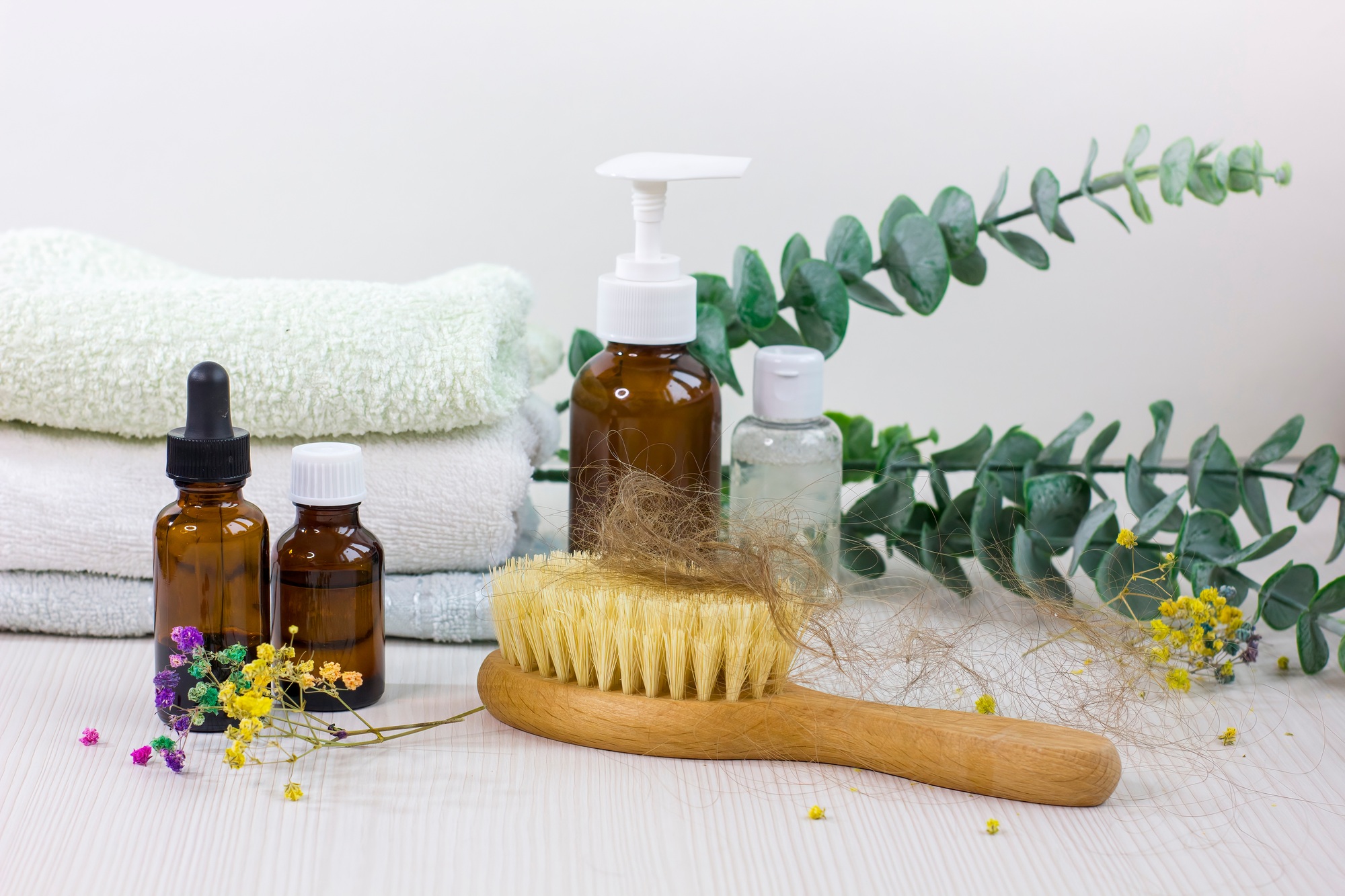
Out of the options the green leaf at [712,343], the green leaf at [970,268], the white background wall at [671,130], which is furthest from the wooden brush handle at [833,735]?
the white background wall at [671,130]

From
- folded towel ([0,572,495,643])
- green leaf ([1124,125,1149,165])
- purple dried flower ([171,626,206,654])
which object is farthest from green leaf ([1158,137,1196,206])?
purple dried flower ([171,626,206,654])

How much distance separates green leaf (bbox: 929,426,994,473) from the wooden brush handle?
0.26 metres

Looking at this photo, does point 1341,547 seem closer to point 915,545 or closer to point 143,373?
point 915,545

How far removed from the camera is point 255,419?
0.57 meters

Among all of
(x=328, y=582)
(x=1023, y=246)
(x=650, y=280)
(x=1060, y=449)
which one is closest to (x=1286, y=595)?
(x=1060, y=449)

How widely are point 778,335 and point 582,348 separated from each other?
0.11 m

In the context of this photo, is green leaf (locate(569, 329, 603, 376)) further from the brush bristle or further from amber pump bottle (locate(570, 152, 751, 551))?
the brush bristle

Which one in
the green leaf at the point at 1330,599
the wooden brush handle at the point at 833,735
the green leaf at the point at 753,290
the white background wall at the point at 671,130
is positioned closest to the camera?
the wooden brush handle at the point at 833,735

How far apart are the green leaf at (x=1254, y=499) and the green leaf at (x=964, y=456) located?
14 centimetres

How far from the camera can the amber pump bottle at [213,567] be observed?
1.56 feet

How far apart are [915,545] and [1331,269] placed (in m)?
0.52

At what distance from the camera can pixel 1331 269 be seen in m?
0.93

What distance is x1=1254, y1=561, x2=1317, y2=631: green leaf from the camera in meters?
0.57

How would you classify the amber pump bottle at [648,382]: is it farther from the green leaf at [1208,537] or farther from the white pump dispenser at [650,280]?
the green leaf at [1208,537]
